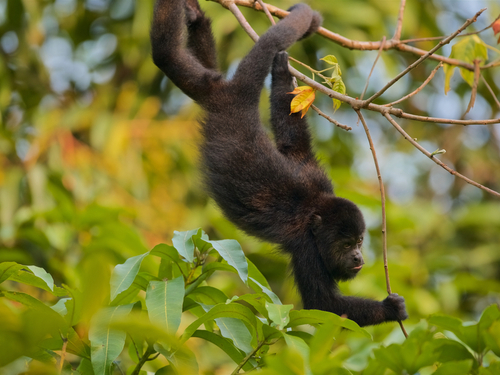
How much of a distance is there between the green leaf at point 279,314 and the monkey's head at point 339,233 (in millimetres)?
1740

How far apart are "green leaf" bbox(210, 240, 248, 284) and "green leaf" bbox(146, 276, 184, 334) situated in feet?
0.74

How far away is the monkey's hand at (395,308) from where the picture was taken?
3.55 metres

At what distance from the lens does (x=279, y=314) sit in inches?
78.4

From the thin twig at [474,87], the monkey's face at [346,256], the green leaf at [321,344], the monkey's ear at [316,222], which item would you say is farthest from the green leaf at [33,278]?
the thin twig at [474,87]

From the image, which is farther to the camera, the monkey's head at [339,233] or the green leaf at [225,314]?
the monkey's head at [339,233]

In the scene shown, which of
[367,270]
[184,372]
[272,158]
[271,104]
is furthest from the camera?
[367,270]

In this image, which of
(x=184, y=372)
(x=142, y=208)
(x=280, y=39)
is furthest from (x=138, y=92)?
(x=184, y=372)

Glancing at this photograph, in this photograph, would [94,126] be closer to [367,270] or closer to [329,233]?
[367,270]

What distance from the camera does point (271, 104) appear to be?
12.6 feet

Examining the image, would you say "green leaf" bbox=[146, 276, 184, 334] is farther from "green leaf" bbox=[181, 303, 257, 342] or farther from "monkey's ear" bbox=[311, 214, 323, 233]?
"monkey's ear" bbox=[311, 214, 323, 233]

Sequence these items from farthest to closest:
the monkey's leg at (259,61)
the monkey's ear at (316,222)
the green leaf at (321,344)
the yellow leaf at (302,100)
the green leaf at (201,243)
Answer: the monkey's ear at (316,222) < the monkey's leg at (259,61) < the yellow leaf at (302,100) < the green leaf at (201,243) < the green leaf at (321,344)

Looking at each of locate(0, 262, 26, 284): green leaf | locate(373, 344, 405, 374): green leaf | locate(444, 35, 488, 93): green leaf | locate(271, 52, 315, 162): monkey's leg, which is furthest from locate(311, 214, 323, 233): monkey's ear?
locate(0, 262, 26, 284): green leaf

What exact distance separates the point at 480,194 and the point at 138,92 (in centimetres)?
677

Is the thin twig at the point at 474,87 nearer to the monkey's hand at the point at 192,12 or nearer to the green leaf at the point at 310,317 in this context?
the green leaf at the point at 310,317
